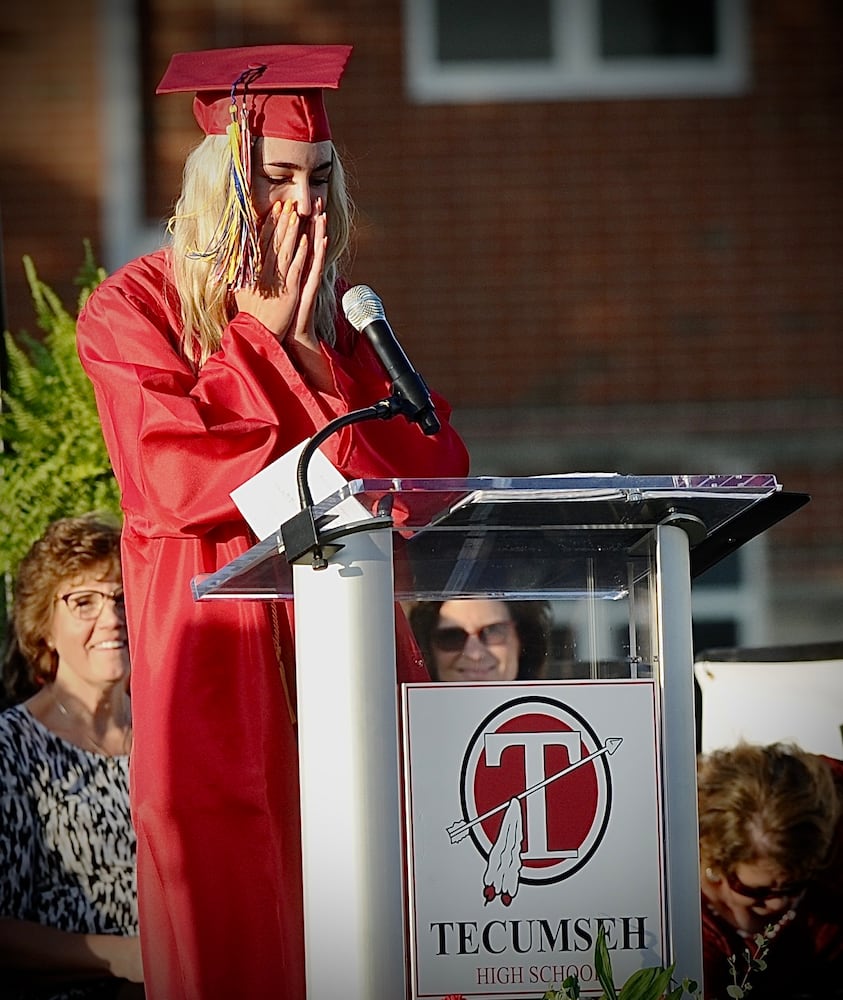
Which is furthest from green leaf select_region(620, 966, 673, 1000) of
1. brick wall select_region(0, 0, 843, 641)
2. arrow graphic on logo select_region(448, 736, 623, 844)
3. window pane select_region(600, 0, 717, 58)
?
window pane select_region(600, 0, 717, 58)

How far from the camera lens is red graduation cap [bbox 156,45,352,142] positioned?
2.55m

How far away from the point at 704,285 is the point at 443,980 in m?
6.30

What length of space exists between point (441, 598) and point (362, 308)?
42 cm

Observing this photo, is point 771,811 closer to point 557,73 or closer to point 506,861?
point 506,861

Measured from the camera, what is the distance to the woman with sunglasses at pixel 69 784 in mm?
3229

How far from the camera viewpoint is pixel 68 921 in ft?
10.8

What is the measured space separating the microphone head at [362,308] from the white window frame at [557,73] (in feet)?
18.8

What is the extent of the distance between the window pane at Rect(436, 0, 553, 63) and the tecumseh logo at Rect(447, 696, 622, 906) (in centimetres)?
629

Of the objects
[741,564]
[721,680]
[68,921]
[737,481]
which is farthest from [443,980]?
[741,564]

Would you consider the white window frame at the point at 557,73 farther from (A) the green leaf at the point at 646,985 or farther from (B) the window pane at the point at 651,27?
(A) the green leaf at the point at 646,985

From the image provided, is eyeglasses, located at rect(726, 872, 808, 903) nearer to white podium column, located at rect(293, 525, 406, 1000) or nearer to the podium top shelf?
the podium top shelf

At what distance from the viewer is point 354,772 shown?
183cm

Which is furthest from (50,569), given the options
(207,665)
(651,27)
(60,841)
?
(651,27)

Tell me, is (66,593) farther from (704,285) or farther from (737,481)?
(704,285)
